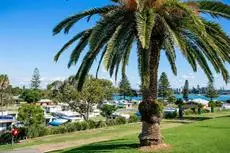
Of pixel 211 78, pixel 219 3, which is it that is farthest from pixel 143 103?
pixel 219 3

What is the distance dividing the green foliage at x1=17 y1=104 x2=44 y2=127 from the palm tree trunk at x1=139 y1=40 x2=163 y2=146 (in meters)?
24.2

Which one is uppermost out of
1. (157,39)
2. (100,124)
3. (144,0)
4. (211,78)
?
(144,0)

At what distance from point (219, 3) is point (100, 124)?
1161 inches

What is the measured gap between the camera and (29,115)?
40625 mm

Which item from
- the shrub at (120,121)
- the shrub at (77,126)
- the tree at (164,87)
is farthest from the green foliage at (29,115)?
the tree at (164,87)

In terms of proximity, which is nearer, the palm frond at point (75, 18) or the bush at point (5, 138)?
the palm frond at point (75, 18)

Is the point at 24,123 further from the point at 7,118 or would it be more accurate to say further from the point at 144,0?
the point at 144,0

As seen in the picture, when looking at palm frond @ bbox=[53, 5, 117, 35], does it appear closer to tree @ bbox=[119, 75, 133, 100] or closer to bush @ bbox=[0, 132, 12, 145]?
bush @ bbox=[0, 132, 12, 145]

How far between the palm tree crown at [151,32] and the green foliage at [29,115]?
23570 mm

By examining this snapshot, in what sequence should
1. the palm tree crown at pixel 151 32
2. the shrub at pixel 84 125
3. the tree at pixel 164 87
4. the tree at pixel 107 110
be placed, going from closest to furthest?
the palm tree crown at pixel 151 32 → the shrub at pixel 84 125 → the tree at pixel 107 110 → the tree at pixel 164 87

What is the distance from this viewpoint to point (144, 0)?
1591 cm

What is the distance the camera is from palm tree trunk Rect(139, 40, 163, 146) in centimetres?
1717

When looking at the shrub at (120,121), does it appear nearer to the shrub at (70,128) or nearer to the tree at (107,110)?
the shrub at (70,128)

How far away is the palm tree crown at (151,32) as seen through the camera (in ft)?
50.0
